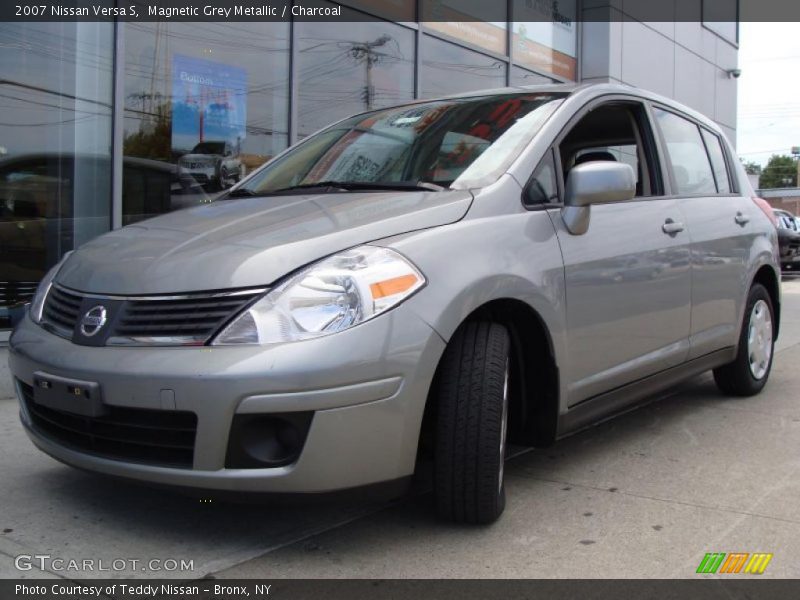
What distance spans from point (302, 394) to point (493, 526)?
0.98m

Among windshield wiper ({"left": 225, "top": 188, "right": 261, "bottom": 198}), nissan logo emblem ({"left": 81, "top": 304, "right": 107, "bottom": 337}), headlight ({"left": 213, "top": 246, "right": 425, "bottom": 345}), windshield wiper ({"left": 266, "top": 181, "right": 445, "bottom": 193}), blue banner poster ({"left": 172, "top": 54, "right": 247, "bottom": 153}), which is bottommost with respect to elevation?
nissan logo emblem ({"left": 81, "top": 304, "right": 107, "bottom": 337})

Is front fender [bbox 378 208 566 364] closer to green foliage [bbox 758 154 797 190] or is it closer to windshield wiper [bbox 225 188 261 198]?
windshield wiper [bbox 225 188 261 198]

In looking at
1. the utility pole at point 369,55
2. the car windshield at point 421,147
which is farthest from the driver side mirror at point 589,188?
the utility pole at point 369,55

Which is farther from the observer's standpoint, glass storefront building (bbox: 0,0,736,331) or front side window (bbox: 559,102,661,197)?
glass storefront building (bbox: 0,0,736,331)

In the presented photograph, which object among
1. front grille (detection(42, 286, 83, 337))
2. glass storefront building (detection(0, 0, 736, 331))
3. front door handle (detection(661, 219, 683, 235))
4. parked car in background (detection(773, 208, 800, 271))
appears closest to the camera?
front grille (detection(42, 286, 83, 337))

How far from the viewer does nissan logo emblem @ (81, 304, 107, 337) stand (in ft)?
9.26

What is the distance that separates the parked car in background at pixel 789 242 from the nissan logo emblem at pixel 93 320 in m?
17.5

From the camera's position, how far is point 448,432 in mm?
2852

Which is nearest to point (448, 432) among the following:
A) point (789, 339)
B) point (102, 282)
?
point (102, 282)

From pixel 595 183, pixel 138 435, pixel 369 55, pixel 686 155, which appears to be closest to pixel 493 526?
pixel 138 435

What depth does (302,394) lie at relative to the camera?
2.55 m

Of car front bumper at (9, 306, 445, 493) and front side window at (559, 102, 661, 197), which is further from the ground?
front side window at (559, 102, 661, 197)

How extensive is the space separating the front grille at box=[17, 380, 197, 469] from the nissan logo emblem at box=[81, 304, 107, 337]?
0.27 meters

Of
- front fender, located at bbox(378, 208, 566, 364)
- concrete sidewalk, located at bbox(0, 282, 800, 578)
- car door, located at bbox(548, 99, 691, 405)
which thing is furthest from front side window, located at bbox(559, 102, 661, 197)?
concrete sidewalk, located at bbox(0, 282, 800, 578)
